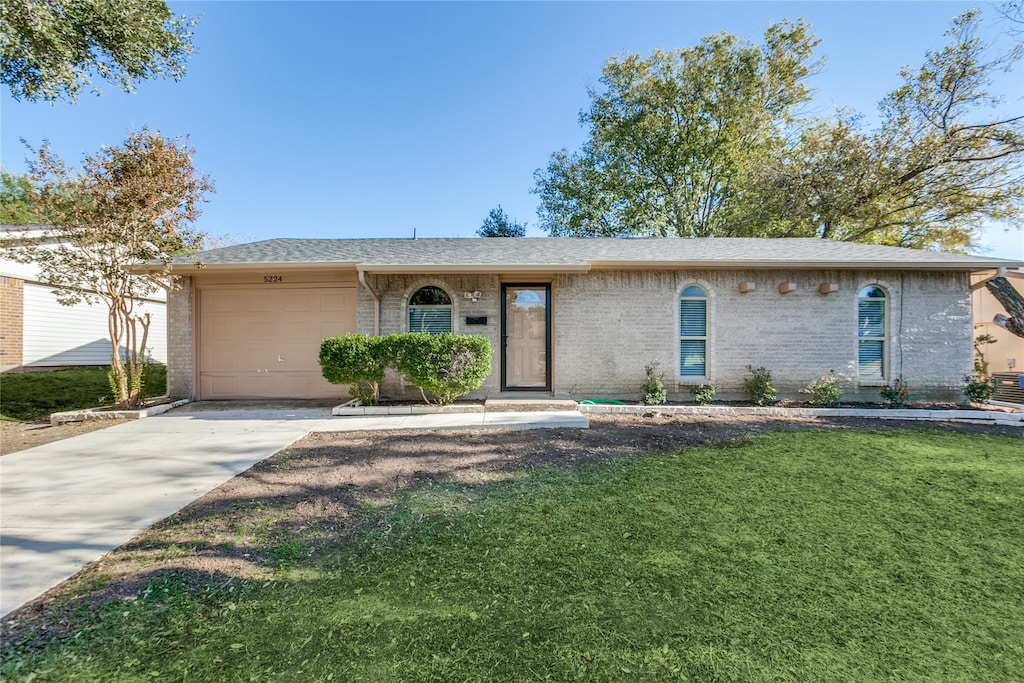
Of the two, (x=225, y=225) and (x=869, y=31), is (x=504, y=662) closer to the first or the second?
(x=869, y=31)

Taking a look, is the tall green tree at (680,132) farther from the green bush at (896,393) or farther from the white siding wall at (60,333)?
the white siding wall at (60,333)

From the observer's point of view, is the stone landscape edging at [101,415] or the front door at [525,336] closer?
the stone landscape edging at [101,415]

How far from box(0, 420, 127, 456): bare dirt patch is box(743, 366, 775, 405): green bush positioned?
1178cm

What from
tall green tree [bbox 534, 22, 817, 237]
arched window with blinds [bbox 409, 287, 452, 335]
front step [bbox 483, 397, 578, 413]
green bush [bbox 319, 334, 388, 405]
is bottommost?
front step [bbox 483, 397, 578, 413]

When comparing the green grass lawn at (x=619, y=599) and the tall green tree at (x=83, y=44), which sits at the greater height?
the tall green tree at (x=83, y=44)

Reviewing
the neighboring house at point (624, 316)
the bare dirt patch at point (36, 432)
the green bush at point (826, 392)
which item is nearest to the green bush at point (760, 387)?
the neighboring house at point (624, 316)

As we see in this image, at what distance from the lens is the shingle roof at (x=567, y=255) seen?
7816mm

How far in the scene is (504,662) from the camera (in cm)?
181

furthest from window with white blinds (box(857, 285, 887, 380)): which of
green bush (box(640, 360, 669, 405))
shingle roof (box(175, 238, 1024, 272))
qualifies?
green bush (box(640, 360, 669, 405))

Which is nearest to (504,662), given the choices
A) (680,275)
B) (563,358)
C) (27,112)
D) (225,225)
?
(563,358)

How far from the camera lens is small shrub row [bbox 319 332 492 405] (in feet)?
23.3

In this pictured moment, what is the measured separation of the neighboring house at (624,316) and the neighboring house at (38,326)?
172 inches

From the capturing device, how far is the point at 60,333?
1140cm

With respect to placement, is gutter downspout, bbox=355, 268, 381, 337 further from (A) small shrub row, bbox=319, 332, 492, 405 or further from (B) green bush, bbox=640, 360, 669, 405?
(B) green bush, bbox=640, 360, 669, 405
